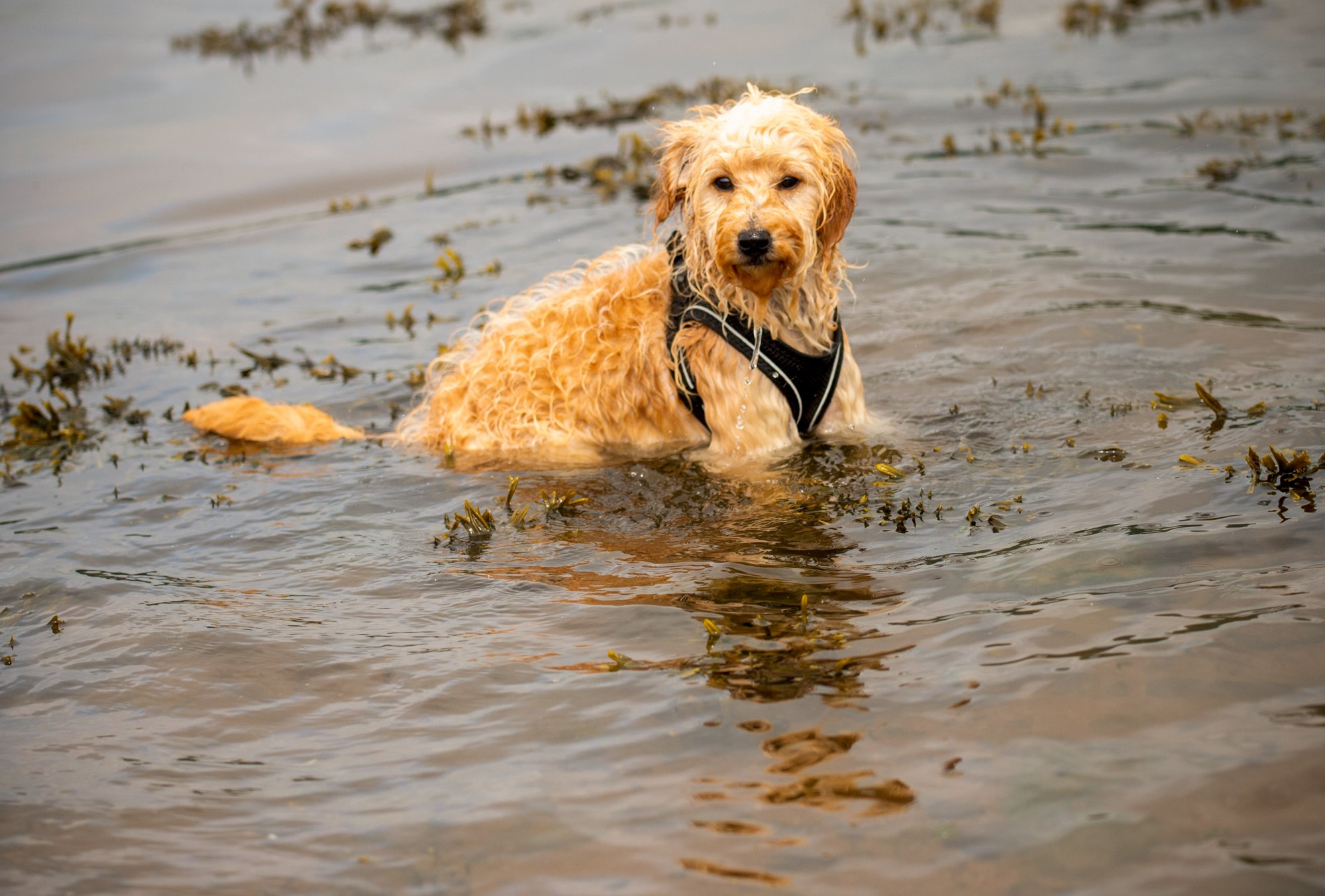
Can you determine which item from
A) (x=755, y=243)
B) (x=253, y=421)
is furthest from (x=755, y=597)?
(x=253, y=421)

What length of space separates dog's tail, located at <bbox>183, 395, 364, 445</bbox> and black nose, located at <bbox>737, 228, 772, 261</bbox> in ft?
10.3

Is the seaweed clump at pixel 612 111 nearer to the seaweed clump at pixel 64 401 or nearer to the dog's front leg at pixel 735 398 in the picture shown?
the seaweed clump at pixel 64 401

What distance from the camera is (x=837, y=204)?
550 cm

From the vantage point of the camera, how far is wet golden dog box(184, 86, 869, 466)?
17.5 ft

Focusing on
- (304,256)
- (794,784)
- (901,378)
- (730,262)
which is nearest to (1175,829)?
(794,784)

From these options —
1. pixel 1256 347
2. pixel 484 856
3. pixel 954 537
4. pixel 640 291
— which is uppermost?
pixel 640 291

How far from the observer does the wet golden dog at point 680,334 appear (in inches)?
210

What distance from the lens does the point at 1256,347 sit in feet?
22.5

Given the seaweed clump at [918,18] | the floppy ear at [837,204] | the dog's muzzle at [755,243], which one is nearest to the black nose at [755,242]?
the dog's muzzle at [755,243]

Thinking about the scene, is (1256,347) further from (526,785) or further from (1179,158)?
(526,785)

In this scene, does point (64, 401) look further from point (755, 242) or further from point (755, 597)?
point (755, 597)

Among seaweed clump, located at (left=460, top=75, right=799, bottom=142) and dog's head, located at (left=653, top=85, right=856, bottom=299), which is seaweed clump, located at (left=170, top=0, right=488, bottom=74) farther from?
dog's head, located at (left=653, top=85, right=856, bottom=299)

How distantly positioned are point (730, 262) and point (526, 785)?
2724 millimetres

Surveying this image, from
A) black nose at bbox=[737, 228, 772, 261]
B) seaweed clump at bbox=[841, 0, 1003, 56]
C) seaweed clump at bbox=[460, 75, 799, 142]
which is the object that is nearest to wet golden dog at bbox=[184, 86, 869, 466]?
black nose at bbox=[737, 228, 772, 261]
